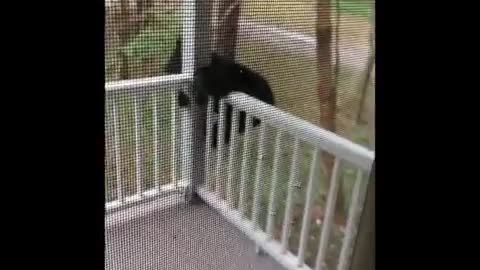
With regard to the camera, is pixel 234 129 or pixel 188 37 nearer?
pixel 188 37

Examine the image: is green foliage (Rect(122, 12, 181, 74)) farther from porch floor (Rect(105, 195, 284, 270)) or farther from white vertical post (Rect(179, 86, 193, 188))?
porch floor (Rect(105, 195, 284, 270))

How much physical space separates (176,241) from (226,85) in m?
0.23

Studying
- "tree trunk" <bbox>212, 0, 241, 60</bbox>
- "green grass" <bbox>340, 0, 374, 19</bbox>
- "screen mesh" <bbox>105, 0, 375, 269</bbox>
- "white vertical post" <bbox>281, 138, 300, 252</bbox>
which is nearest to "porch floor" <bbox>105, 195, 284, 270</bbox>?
"screen mesh" <bbox>105, 0, 375, 269</bbox>

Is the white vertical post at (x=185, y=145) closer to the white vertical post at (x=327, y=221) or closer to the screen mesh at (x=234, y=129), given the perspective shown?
the screen mesh at (x=234, y=129)

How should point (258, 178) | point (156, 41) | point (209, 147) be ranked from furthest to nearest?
point (258, 178) < point (209, 147) < point (156, 41)

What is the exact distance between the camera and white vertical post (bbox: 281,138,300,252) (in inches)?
32.9

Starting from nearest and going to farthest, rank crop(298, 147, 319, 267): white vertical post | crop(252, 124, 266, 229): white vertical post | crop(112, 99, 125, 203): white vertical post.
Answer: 1. crop(112, 99, 125, 203): white vertical post
2. crop(252, 124, 266, 229): white vertical post
3. crop(298, 147, 319, 267): white vertical post

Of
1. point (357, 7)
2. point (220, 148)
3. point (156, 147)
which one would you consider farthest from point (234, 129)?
point (357, 7)

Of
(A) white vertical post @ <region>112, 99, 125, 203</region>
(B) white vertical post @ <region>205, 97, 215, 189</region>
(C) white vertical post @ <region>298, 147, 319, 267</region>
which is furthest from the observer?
(C) white vertical post @ <region>298, 147, 319, 267</region>

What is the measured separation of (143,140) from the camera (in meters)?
0.62

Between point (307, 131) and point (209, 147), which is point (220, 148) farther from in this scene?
point (307, 131)
